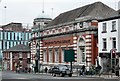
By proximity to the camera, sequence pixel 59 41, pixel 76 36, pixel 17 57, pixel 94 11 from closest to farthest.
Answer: pixel 76 36 → pixel 94 11 → pixel 59 41 → pixel 17 57

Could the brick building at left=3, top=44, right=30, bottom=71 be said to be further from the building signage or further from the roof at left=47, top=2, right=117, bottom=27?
the roof at left=47, top=2, right=117, bottom=27

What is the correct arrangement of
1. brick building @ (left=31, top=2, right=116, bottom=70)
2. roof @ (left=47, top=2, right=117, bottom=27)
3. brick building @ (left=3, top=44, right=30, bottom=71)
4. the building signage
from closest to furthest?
brick building @ (left=31, top=2, right=116, bottom=70)
roof @ (left=47, top=2, right=117, bottom=27)
the building signage
brick building @ (left=3, top=44, right=30, bottom=71)

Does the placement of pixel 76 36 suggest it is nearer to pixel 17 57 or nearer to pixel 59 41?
pixel 59 41

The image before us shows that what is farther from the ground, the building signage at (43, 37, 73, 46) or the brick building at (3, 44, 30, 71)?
the building signage at (43, 37, 73, 46)

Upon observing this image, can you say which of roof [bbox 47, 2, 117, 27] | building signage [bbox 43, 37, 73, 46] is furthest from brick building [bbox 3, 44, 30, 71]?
roof [bbox 47, 2, 117, 27]

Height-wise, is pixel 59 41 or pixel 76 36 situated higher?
pixel 76 36

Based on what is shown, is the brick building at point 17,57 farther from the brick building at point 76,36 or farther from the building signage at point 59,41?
the building signage at point 59,41

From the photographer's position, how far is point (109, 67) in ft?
202

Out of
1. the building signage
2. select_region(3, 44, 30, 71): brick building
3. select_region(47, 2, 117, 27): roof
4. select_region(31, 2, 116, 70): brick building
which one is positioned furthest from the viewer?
select_region(3, 44, 30, 71): brick building

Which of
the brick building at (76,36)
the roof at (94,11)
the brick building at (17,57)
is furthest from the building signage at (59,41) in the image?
the brick building at (17,57)

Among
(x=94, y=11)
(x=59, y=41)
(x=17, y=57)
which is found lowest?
(x=17, y=57)

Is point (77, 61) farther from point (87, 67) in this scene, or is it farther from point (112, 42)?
point (112, 42)

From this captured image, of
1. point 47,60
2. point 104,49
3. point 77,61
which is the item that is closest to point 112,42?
point 104,49

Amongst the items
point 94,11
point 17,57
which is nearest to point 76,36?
point 94,11
